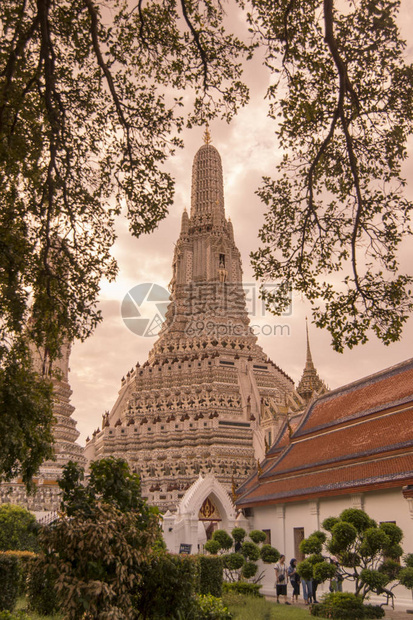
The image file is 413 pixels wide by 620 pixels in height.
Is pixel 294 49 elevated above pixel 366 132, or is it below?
above

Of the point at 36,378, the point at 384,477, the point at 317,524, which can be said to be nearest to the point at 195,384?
the point at 317,524

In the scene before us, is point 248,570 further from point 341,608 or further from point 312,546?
point 341,608

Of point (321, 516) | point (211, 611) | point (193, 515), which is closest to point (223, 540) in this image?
point (321, 516)

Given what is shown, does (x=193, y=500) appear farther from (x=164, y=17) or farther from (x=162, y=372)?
(x=162, y=372)

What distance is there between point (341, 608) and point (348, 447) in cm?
675

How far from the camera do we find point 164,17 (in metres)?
10.0

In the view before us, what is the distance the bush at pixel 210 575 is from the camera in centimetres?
1380

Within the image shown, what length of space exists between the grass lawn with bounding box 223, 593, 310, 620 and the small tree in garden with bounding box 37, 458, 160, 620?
4485mm

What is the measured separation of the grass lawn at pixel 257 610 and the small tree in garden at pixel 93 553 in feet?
14.7

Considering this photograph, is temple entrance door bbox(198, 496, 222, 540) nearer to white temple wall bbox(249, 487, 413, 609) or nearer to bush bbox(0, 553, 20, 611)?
white temple wall bbox(249, 487, 413, 609)

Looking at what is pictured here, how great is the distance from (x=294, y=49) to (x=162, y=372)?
4411 cm

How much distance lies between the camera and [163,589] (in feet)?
26.2

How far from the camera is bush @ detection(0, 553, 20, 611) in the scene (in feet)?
31.5

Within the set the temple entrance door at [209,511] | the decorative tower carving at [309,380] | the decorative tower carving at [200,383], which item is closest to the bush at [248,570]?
the temple entrance door at [209,511]
